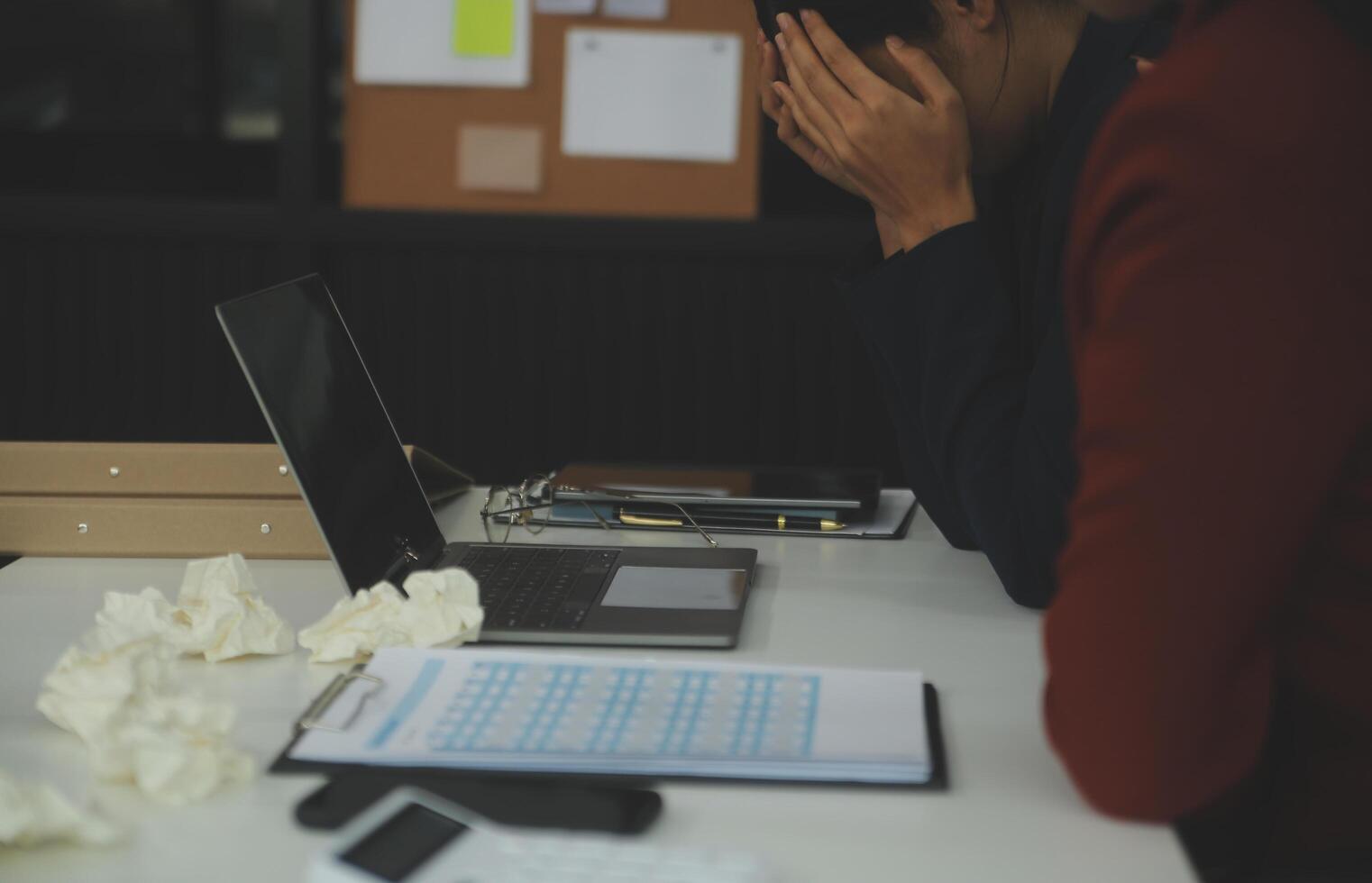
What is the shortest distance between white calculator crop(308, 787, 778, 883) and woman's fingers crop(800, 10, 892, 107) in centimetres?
77

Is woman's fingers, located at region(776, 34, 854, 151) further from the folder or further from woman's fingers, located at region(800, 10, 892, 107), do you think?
the folder

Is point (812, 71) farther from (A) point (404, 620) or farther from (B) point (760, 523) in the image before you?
(A) point (404, 620)

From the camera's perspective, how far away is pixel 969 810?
0.72 m

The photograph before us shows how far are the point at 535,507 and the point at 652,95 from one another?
129 cm

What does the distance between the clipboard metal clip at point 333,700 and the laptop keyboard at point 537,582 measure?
0.15 m

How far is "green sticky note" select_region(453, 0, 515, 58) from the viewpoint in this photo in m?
2.46

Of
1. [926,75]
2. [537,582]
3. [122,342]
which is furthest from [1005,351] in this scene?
[122,342]

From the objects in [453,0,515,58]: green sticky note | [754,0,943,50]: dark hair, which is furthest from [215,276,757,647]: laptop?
[453,0,515,58]: green sticky note

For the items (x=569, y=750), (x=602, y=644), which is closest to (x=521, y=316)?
(x=602, y=644)

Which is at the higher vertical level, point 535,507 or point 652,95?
point 652,95

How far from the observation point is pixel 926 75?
1.19 m

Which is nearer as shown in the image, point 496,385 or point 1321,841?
point 1321,841

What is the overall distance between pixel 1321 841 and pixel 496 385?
73.4 inches

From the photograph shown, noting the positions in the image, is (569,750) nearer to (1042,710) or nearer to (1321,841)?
(1042,710)
